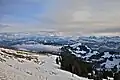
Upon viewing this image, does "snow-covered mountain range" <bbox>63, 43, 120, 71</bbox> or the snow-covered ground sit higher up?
the snow-covered ground

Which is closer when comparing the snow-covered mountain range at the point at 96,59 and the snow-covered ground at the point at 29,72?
the snow-covered ground at the point at 29,72

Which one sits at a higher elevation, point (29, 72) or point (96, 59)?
point (29, 72)

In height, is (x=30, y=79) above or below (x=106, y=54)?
above

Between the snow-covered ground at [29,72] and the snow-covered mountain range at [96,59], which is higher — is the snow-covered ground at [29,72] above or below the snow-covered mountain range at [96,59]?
above

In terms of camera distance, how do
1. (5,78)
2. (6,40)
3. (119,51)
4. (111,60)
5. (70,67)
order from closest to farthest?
1. (5,78)
2. (70,67)
3. (6,40)
4. (111,60)
5. (119,51)

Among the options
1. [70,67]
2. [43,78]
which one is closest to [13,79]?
[43,78]

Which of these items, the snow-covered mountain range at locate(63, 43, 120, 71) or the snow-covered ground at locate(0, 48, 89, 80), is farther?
the snow-covered mountain range at locate(63, 43, 120, 71)

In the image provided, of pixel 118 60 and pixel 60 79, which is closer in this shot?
pixel 60 79

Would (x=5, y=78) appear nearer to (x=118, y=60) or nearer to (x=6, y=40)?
(x=6, y=40)

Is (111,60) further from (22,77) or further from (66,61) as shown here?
(22,77)

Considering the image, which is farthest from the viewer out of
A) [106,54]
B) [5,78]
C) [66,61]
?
[106,54]

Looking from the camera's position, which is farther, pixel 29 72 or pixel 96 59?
pixel 96 59
